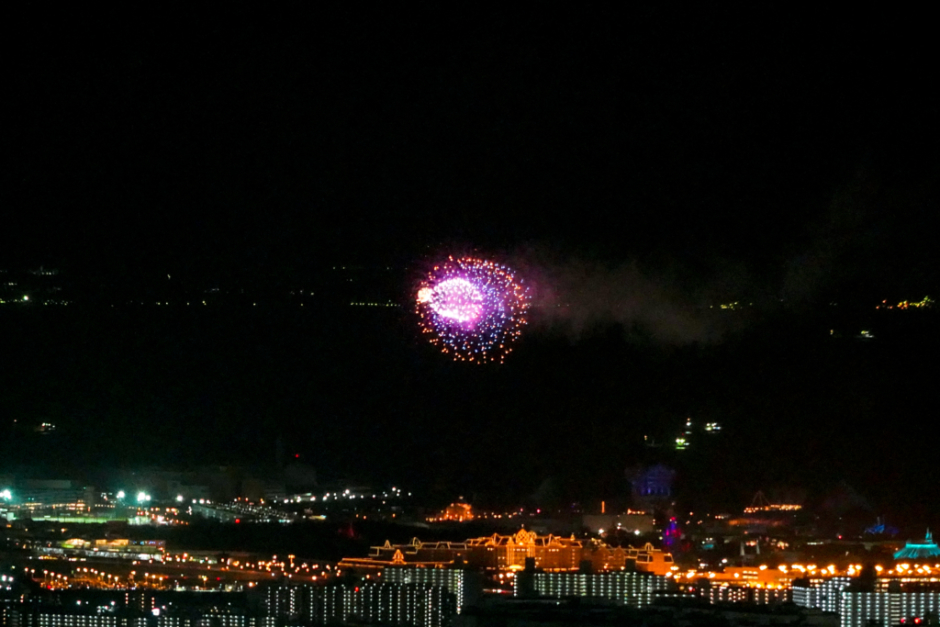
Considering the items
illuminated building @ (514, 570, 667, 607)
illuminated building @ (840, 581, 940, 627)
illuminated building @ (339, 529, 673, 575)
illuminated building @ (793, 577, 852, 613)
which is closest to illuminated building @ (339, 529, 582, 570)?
illuminated building @ (339, 529, 673, 575)

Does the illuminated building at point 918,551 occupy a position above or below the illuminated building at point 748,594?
above

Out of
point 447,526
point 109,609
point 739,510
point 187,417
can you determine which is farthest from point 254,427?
point 109,609

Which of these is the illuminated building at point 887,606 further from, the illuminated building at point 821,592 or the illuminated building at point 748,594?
the illuminated building at point 748,594

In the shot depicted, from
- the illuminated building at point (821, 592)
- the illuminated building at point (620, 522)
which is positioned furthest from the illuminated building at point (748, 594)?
the illuminated building at point (620, 522)

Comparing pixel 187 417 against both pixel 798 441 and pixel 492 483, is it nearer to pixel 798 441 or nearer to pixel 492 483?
pixel 492 483

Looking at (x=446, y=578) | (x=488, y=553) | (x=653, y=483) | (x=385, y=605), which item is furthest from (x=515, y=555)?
(x=653, y=483)

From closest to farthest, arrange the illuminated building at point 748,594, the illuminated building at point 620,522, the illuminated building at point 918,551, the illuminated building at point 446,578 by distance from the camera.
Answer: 1. the illuminated building at point 748,594
2. the illuminated building at point 446,578
3. the illuminated building at point 918,551
4. the illuminated building at point 620,522
